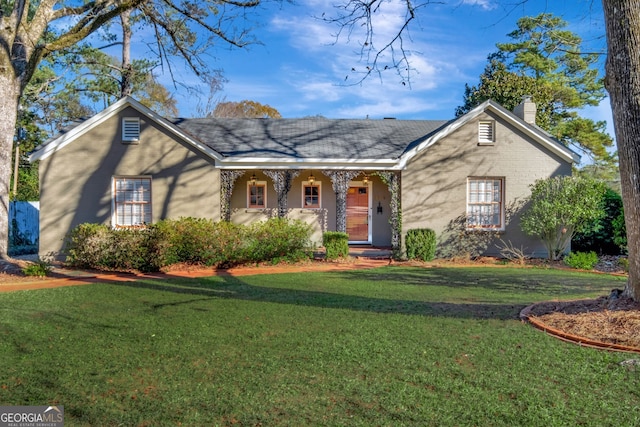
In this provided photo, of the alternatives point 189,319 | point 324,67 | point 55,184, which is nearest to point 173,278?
point 189,319

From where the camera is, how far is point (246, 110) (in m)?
39.7

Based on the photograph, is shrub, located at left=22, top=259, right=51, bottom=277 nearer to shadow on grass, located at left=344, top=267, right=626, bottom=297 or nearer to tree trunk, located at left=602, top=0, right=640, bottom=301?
shadow on grass, located at left=344, top=267, right=626, bottom=297

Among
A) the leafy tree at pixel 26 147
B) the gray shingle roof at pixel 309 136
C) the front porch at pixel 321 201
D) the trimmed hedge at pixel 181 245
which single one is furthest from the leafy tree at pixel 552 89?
the leafy tree at pixel 26 147

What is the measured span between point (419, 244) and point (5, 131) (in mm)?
11663

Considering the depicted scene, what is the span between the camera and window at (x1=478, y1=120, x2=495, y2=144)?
47.0 ft

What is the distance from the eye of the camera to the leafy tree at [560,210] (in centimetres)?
1297

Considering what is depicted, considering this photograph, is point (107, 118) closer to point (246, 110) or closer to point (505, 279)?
point (505, 279)

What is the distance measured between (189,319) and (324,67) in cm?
918

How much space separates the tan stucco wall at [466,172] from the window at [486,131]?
128 mm

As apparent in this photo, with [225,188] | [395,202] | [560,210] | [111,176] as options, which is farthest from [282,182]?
[560,210]

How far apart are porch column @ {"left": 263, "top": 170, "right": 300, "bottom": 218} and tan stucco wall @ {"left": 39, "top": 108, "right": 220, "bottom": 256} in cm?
182

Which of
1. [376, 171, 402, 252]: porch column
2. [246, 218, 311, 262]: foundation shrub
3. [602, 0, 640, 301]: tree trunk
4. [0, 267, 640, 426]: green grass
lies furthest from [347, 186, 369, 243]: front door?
[602, 0, 640, 301]: tree trunk

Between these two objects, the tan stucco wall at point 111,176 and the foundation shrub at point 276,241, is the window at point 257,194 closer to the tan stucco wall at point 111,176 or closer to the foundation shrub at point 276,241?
the tan stucco wall at point 111,176

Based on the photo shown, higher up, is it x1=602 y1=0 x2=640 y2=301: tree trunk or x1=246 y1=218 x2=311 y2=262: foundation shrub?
x1=602 y1=0 x2=640 y2=301: tree trunk
